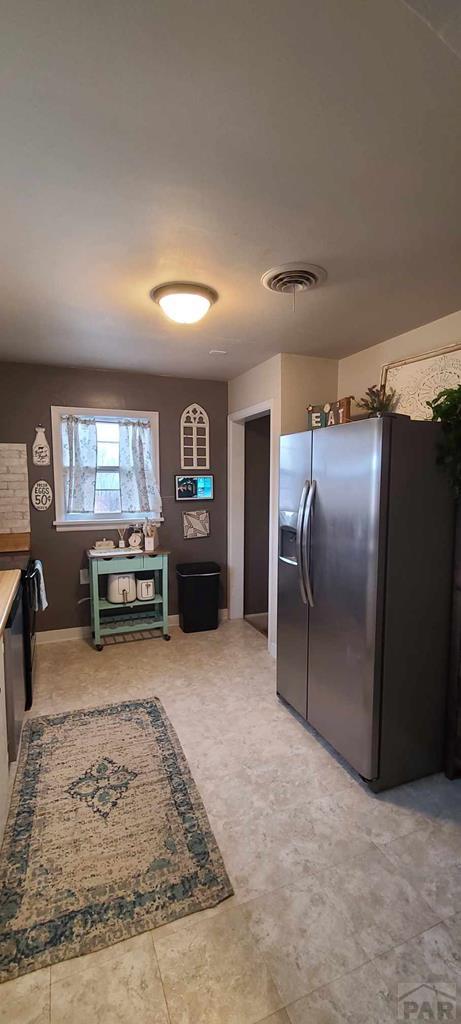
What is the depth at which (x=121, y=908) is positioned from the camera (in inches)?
60.2

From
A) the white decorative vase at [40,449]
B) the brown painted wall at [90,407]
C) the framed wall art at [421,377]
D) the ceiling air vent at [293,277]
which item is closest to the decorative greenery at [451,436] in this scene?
the framed wall art at [421,377]

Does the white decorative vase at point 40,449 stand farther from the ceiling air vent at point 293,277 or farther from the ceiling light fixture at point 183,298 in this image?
the ceiling air vent at point 293,277

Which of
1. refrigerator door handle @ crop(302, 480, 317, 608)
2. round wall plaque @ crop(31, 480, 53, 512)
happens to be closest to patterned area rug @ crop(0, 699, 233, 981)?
refrigerator door handle @ crop(302, 480, 317, 608)

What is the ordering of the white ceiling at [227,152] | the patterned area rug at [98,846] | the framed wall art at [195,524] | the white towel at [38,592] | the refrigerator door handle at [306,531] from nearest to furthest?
the white ceiling at [227,152] < the patterned area rug at [98,846] < the refrigerator door handle at [306,531] < the white towel at [38,592] < the framed wall art at [195,524]

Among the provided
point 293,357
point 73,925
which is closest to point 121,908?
point 73,925

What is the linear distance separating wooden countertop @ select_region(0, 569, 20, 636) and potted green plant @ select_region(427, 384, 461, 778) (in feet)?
6.91

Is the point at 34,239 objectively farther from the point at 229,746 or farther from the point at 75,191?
the point at 229,746

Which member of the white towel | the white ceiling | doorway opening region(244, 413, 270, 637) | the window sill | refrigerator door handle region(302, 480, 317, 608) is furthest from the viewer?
doorway opening region(244, 413, 270, 637)

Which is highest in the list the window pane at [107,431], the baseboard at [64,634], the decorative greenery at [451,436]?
the window pane at [107,431]

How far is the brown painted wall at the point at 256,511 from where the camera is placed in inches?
180

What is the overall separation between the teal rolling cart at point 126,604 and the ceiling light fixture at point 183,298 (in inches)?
88.9

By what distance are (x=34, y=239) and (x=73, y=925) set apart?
249 centimetres

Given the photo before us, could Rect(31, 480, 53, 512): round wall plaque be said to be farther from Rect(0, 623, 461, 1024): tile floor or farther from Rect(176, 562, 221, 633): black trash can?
Rect(0, 623, 461, 1024): tile floor

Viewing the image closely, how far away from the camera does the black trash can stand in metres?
4.18
